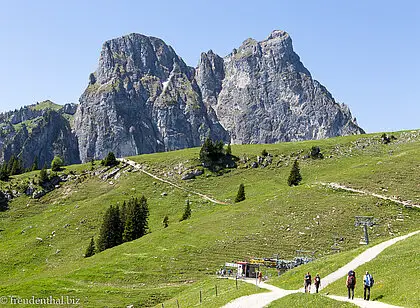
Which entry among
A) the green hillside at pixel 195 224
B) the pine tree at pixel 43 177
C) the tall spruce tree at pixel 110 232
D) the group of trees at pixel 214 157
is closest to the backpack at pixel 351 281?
the green hillside at pixel 195 224

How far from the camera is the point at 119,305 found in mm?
46688

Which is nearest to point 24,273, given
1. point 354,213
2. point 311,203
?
point 311,203

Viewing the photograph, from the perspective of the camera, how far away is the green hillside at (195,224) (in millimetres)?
53844

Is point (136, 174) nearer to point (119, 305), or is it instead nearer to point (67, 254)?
point (67, 254)

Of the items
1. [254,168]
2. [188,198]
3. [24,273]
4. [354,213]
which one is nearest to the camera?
[354,213]

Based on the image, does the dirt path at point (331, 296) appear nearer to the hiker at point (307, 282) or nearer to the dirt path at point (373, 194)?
the hiker at point (307, 282)

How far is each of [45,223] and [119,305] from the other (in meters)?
64.7

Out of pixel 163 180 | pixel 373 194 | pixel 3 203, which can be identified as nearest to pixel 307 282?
pixel 373 194

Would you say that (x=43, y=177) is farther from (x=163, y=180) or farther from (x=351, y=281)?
(x=351, y=281)

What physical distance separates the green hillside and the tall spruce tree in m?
5.76

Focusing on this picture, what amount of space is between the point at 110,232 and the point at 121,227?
2.97 metres

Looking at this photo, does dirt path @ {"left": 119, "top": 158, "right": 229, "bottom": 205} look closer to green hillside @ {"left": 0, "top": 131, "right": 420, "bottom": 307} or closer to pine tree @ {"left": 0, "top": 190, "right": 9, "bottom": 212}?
green hillside @ {"left": 0, "top": 131, "right": 420, "bottom": 307}

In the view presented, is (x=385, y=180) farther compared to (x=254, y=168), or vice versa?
(x=254, y=168)

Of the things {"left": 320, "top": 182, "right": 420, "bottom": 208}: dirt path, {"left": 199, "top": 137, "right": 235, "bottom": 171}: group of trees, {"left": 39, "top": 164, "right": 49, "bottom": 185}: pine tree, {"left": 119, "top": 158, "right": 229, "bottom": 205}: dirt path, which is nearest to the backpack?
{"left": 320, "top": 182, "right": 420, "bottom": 208}: dirt path
